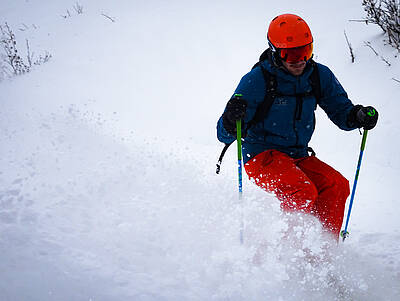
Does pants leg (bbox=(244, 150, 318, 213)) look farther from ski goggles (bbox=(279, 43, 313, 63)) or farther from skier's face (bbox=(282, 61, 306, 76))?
ski goggles (bbox=(279, 43, 313, 63))

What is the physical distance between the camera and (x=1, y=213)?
296 centimetres

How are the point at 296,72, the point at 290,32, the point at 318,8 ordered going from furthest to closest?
the point at 318,8
the point at 296,72
the point at 290,32

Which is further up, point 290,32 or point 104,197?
point 290,32

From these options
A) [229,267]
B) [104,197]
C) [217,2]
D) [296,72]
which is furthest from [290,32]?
[217,2]

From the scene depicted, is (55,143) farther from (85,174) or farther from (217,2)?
(217,2)

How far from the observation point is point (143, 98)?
21.2 feet

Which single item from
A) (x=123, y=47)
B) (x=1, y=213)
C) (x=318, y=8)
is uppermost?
(x=318, y=8)

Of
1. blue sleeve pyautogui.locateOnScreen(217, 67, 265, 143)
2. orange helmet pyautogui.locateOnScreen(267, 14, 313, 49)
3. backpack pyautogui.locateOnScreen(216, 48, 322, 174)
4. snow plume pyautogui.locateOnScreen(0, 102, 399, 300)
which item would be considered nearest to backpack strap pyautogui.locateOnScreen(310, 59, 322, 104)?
backpack pyautogui.locateOnScreen(216, 48, 322, 174)

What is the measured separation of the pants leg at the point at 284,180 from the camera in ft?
8.09

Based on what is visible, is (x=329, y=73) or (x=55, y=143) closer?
(x=329, y=73)

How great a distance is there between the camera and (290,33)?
2371mm

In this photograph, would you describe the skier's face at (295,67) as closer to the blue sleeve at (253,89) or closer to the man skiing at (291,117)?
the man skiing at (291,117)

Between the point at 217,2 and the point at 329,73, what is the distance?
7913 millimetres

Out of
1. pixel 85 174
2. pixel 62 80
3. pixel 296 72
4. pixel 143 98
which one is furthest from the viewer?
pixel 62 80
